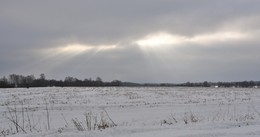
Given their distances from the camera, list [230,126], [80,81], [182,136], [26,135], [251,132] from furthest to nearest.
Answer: [80,81] < [230,126] < [26,135] < [251,132] < [182,136]

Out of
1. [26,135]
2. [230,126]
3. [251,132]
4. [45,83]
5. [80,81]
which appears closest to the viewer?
[251,132]

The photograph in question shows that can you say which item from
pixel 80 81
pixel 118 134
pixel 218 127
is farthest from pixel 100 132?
pixel 80 81

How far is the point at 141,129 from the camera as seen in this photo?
7.75 metres

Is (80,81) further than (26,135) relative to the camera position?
Yes

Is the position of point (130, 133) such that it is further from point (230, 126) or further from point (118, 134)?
point (230, 126)

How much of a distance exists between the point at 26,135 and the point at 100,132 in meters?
1.77

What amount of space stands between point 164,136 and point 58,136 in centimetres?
233

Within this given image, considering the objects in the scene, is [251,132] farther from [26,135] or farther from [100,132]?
[26,135]

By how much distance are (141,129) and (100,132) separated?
0.99 m

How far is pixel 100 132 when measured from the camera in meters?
7.46

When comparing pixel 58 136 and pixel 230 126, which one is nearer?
pixel 58 136

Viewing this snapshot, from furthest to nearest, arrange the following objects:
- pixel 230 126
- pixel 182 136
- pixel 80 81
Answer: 1. pixel 80 81
2. pixel 230 126
3. pixel 182 136

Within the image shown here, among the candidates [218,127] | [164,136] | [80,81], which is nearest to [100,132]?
[164,136]

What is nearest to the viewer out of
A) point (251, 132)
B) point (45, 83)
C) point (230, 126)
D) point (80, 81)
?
point (251, 132)
